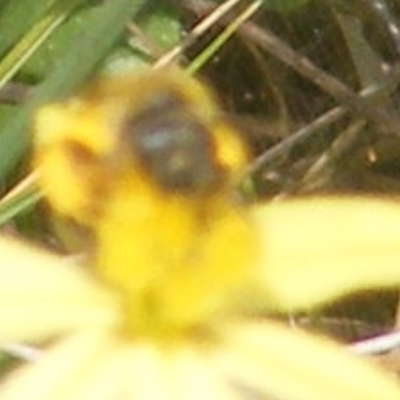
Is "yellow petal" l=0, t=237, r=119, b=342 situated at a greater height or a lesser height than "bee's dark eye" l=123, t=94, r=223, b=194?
lesser

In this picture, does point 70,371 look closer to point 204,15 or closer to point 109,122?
point 109,122

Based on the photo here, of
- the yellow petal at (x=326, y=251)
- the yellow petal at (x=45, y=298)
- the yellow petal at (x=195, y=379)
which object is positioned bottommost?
the yellow petal at (x=195, y=379)

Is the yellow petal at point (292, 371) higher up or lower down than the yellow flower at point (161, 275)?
lower down

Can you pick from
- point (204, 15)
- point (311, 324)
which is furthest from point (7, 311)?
point (204, 15)
